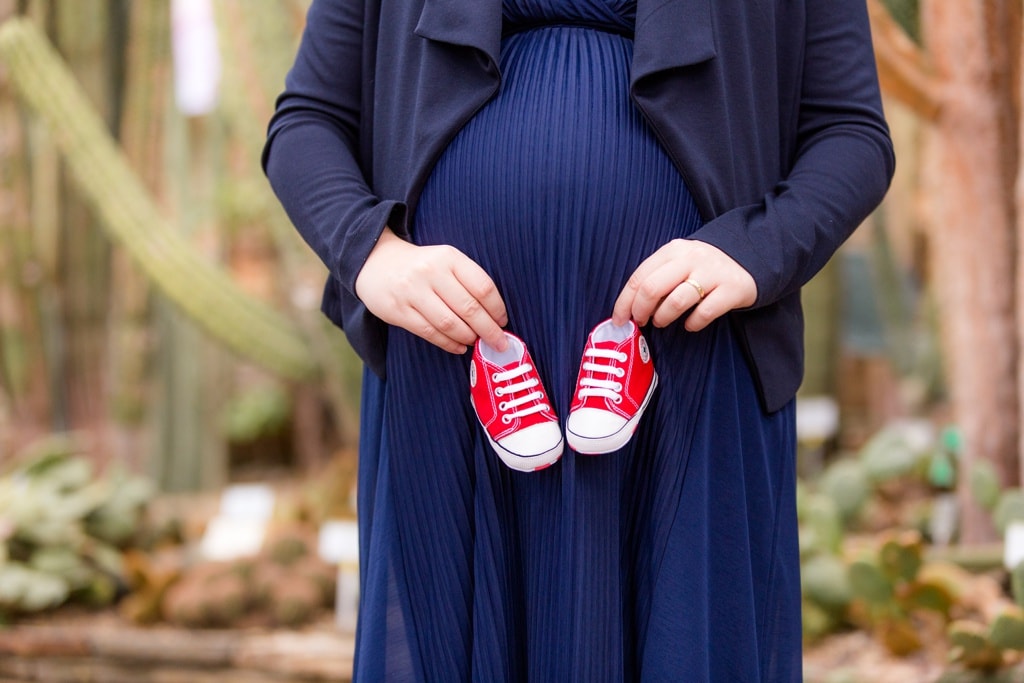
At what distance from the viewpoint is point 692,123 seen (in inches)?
27.9

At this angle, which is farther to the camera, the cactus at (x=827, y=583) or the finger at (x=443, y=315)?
the cactus at (x=827, y=583)

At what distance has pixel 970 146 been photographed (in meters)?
1.77

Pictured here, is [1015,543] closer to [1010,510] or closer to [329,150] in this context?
[1010,510]

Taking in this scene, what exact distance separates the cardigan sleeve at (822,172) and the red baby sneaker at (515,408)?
0.54ft

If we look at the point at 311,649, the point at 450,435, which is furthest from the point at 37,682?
the point at 450,435

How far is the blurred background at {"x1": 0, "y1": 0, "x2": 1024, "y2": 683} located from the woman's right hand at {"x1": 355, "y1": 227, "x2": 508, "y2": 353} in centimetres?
100

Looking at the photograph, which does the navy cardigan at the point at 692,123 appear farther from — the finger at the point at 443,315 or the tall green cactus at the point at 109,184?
the tall green cactus at the point at 109,184

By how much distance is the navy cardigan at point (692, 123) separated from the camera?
0.70 meters

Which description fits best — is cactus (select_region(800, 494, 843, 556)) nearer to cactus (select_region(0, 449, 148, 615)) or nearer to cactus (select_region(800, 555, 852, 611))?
cactus (select_region(800, 555, 852, 611))

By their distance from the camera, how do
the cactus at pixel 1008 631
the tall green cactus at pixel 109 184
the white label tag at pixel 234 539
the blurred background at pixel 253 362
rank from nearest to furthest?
the cactus at pixel 1008 631 < the blurred background at pixel 253 362 < the white label tag at pixel 234 539 < the tall green cactus at pixel 109 184

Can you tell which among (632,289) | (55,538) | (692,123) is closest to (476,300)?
(632,289)

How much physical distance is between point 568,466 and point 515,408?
0.21 feet

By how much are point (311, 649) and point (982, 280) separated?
1.43 metres

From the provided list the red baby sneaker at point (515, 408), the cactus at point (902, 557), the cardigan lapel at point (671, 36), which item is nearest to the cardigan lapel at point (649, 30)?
A: the cardigan lapel at point (671, 36)
